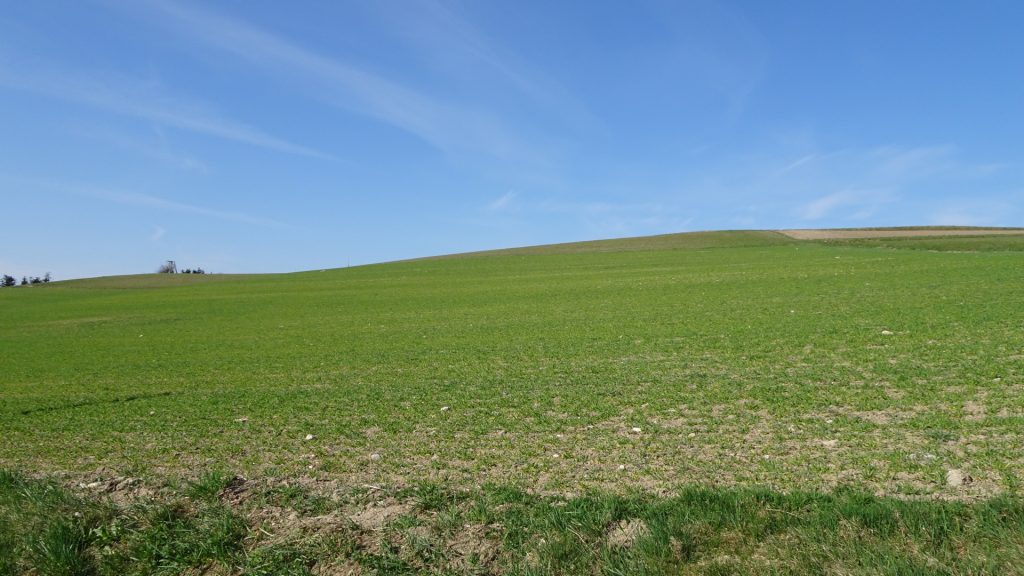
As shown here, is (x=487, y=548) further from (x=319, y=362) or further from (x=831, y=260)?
(x=831, y=260)

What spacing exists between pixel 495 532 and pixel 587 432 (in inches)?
123

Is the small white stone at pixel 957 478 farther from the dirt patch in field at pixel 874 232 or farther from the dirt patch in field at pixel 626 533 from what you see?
the dirt patch in field at pixel 874 232

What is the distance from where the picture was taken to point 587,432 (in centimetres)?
823


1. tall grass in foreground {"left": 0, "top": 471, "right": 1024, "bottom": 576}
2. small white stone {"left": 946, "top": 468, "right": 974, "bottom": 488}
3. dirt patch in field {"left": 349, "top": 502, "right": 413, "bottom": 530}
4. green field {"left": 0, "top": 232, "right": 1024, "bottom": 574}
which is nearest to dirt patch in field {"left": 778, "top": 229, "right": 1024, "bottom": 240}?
green field {"left": 0, "top": 232, "right": 1024, "bottom": 574}

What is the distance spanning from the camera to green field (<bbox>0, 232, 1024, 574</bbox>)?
196 inches

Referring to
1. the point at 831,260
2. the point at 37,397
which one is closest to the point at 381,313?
the point at 37,397

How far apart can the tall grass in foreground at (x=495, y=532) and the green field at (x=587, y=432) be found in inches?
1.0

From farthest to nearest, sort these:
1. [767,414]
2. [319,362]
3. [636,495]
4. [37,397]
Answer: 1. [319,362]
2. [37,397]
3. [767,414]
4. [636,495]

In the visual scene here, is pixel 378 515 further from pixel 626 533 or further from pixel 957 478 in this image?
pixel 957 478

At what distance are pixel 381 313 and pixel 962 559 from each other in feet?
80.8

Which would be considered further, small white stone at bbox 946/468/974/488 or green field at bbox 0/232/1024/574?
small white stone at bbox 946/468/974/488

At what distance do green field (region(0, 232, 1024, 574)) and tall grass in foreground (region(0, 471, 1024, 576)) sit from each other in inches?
1.0

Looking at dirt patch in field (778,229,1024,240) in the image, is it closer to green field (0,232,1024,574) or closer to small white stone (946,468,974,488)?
green field (0,232,1024,574)

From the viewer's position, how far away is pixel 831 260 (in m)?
39.4
